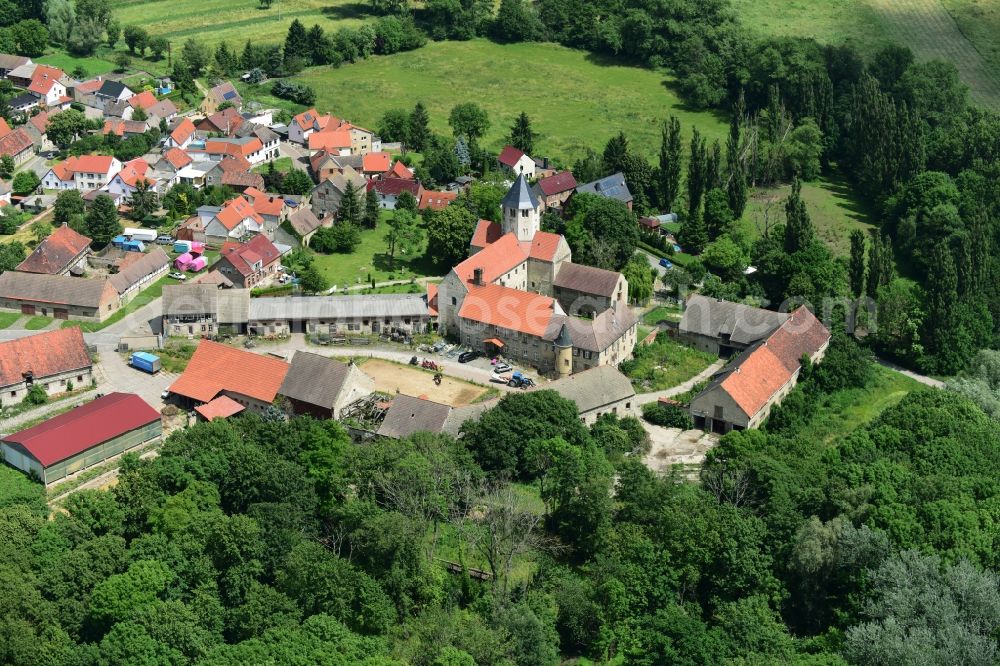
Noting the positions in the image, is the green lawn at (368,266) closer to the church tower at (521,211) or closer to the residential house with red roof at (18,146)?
the church tower at (521,211)

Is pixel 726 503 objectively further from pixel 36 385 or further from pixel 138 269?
pixel 138 269

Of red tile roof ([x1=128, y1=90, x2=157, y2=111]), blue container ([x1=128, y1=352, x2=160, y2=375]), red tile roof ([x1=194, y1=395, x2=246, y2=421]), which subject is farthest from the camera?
red tile roof ([x1=128, y1=90, x2=157, y2=111])

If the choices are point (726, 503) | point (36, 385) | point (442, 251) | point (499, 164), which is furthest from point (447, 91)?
point (726, 503)

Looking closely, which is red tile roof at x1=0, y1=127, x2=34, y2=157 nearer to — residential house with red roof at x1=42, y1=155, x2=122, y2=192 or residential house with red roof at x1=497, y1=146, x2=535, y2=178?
residential house with red roof at x1=42, y1=155, x2=122, y2=192

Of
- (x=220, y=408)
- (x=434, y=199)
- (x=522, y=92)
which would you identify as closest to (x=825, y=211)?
(x=434, y=199)

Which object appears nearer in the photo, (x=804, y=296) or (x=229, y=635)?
(x=229, y=635)

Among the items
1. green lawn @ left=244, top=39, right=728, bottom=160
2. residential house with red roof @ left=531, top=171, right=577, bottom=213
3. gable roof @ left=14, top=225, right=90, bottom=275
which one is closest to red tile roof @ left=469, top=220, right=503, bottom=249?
residential house with red roof @ left=531, top=171, right=577, bottom=213

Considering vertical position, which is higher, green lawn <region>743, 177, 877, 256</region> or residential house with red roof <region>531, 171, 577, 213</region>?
residential house with red roof <region>531, 171, 577, 213</region>
